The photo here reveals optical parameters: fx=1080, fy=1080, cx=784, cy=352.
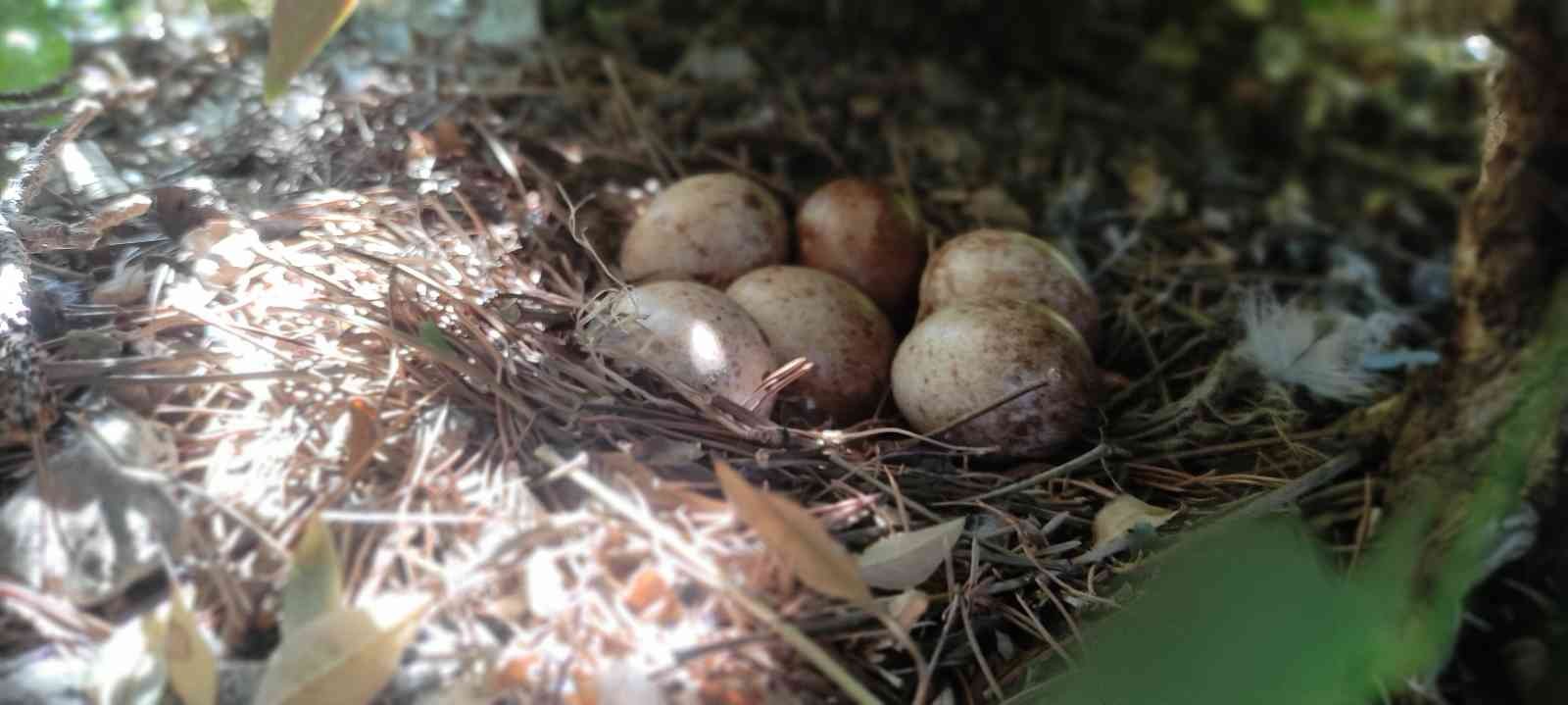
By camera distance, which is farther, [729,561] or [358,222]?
[358,222]

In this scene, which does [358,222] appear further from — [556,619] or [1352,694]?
[1352,694]

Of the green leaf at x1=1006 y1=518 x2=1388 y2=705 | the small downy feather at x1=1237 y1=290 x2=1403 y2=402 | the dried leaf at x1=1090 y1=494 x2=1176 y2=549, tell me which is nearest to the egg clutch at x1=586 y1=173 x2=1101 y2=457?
the dried leaf at x1=1090 y1=494 x2=1176 y2=549

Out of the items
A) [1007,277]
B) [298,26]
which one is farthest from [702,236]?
[298,26]

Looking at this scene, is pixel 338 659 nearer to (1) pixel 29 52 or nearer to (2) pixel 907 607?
(2) pixel 907 607

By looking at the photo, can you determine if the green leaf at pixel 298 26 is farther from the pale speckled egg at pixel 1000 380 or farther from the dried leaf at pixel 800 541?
the pale speckled egg at pixel 1000 380

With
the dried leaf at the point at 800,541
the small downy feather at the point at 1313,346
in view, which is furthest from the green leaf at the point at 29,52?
the small downy feather at the point at 1313,346

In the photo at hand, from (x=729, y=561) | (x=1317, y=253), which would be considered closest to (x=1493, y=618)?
(x=729, y=561)

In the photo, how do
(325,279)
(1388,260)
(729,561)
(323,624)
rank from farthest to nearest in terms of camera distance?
(1388,260) → (325,279) → (729,561) → (323,624)

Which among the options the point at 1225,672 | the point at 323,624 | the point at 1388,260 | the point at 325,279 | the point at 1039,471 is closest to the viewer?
the point at 1225,672
